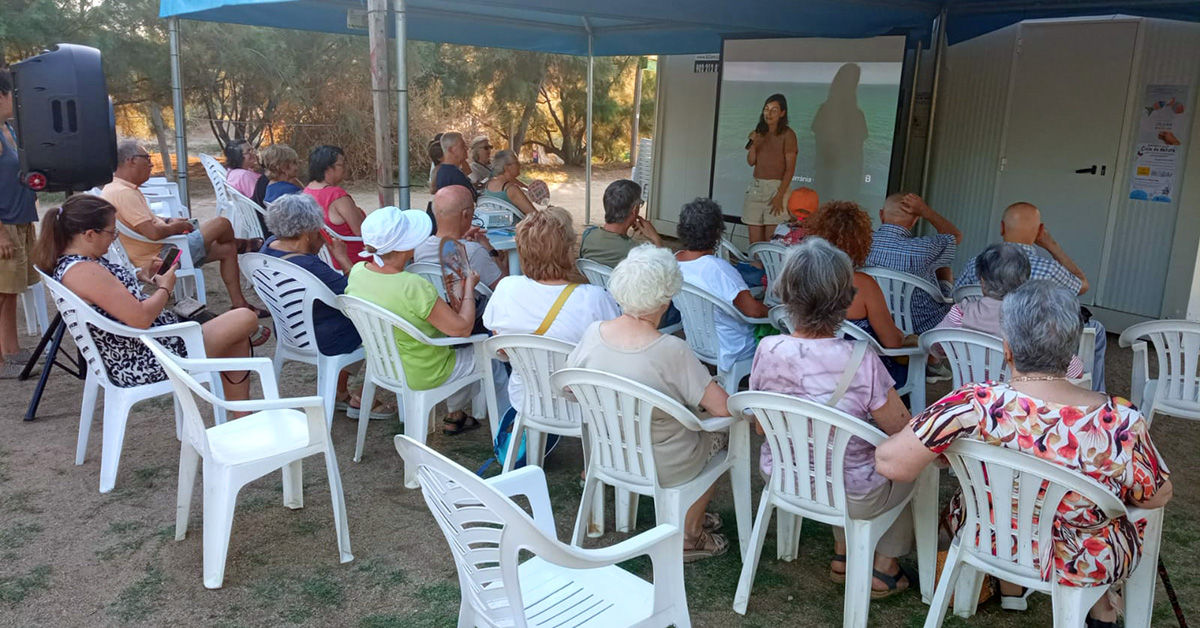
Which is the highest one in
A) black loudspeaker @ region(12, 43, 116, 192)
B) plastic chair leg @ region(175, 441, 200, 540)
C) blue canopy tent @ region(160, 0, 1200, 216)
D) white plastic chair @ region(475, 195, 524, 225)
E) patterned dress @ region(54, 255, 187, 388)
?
blue canopy tent @ region(160, 0, 1200, 216)

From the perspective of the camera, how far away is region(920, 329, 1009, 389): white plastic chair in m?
2.78

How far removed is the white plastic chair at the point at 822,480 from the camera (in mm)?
2115

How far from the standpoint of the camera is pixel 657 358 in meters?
2.34

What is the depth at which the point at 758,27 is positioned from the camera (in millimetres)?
6410

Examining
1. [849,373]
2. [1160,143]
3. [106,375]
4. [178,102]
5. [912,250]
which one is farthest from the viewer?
[178,102]

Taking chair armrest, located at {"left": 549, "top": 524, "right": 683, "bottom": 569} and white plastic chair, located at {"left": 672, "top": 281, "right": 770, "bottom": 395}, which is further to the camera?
white plastic chair, located at {"left": 672, "top": 281, "right": 770, "bottom": 395}

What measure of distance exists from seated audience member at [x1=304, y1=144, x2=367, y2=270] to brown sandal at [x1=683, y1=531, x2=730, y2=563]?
2925 millimetres

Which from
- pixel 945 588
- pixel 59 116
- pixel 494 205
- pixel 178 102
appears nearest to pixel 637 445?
pixel 945 588

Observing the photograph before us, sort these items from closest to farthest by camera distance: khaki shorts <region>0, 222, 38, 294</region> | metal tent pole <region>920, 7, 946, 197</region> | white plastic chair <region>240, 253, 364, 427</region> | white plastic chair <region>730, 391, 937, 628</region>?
white plastic chair <region>730, 391, 937, 628</region>
white plastic chair <region>240, 253, 364, 427</region>
khaki shorts <region>0, 222, 38, 294</region>
metal tent pole <region>920, 7, 946, 197</region>

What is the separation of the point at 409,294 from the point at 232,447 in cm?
81

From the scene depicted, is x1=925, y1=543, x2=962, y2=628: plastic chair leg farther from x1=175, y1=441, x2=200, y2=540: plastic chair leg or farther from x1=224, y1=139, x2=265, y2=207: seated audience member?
x1=224, y1=139, x2=265, y2=207: seated audience member

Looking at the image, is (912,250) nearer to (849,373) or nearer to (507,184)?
(849,373)

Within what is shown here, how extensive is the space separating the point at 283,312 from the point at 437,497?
81.6 inches

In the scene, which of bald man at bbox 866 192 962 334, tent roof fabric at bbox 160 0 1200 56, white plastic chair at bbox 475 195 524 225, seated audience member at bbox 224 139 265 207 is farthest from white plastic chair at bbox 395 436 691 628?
seated audience member at bbox 224 139 265 207
